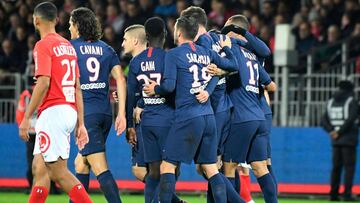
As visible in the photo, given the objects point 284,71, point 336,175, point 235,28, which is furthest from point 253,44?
point 284,71

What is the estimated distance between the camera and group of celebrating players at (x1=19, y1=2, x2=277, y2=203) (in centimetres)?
1107

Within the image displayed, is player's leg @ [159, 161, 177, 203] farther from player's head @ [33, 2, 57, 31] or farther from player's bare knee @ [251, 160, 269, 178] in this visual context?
player's head @ [33, 2, 57, 31]

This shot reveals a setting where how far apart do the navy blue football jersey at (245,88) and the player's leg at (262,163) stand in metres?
0.21

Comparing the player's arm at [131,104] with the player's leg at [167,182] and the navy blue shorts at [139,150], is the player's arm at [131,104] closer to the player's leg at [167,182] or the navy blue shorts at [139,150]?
the navy blue shorts at [139,150]

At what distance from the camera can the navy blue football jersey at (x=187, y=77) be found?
11.6 metres

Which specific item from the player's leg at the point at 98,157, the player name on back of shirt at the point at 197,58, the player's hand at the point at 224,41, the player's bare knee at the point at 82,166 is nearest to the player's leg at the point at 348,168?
the player's hand at the point at 224,41

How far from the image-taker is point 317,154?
1945 cm

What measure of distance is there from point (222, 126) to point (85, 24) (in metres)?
2.01

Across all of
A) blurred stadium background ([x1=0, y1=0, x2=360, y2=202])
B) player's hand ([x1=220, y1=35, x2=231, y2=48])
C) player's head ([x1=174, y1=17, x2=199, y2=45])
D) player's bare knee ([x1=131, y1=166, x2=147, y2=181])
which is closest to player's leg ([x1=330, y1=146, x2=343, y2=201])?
blurred stadium background ([x1=0, y1=0, x2=360, y2=202])

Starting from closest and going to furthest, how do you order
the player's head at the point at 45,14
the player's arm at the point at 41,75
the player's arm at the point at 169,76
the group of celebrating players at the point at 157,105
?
the player's arm at the point at 41,75 → the group of celebrating players at the point at 157,105 → the player's head at the point at 45,14 → the player's arm at the point at 169,76

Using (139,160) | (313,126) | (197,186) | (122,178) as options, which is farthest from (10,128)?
(139,160)

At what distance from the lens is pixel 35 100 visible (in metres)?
10.8

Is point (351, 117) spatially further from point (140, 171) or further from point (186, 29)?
point (186, 29)

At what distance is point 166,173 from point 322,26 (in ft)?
33.4
